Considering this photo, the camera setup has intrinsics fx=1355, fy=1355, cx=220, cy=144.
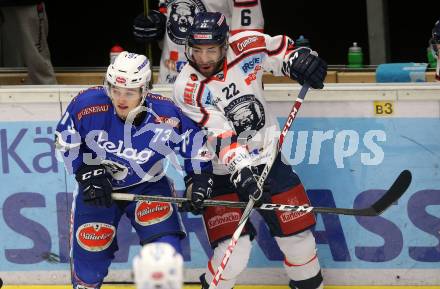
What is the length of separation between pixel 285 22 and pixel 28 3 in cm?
204

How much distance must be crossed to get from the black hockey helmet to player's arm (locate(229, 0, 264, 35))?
0.74m

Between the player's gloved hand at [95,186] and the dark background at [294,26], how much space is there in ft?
11.1

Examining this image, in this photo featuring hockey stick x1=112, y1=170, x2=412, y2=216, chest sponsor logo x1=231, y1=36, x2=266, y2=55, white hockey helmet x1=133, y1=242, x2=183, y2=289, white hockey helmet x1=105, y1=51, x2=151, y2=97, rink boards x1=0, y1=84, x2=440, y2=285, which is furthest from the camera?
rink boards x1=0, y1=84, x2=440, y2=285

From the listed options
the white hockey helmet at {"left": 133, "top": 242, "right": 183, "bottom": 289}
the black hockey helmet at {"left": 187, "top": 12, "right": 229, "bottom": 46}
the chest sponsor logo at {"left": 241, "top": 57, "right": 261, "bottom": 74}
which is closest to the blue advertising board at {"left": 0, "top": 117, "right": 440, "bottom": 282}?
the chest sponsor logo at {"left": 241, "top": 57, "right": 261, "bottom": 74}

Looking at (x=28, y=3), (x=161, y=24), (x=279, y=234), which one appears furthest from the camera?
(x=28, y=3)

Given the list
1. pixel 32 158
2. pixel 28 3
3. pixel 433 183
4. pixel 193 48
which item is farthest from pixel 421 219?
pixel 28 3

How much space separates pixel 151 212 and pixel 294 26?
11.3 feet

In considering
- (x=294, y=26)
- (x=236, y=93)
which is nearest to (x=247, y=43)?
(x=236, y=93)

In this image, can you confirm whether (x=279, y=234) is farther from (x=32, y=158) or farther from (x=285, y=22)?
(x=285, y=22)

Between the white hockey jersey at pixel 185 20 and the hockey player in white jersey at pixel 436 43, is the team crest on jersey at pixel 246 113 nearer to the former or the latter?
the white hockey jersey at pixel 185 20

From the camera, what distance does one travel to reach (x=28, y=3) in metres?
7.31

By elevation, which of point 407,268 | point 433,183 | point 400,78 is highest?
point 400,78

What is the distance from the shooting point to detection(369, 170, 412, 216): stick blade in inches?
225

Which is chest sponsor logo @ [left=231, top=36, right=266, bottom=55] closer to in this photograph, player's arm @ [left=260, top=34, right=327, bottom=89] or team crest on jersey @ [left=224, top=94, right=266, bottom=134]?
player's arm @ [left=260, top=34, right=327, bottom=89]
